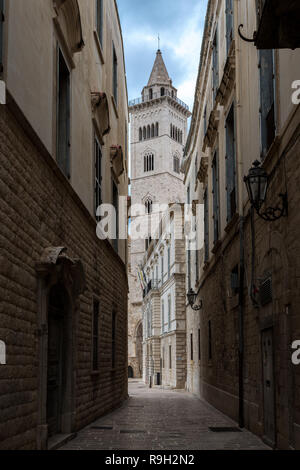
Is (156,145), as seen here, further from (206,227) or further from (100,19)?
(100,19)

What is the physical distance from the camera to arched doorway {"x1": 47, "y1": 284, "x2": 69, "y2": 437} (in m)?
9.62

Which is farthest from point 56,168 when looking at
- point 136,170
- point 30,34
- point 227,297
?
point 136,170

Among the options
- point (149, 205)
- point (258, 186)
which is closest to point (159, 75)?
point (149, 205)

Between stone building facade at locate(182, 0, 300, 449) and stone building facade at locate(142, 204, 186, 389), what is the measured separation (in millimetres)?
12853

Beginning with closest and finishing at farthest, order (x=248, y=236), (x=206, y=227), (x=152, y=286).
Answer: (x=248, y=236)
(x=206, y=227)
(x=152, y=286)

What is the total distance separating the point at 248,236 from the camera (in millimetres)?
11828

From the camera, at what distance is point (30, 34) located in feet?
26.1

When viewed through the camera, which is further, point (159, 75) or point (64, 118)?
point (159, 75)

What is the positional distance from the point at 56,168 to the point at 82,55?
13.2ft

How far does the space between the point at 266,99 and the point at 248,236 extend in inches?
109

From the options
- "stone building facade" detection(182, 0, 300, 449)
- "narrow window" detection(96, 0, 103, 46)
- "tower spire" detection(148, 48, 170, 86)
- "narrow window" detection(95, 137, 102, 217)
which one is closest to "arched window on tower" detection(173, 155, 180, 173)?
"tower spire" detection(148, 48, 170, 86)

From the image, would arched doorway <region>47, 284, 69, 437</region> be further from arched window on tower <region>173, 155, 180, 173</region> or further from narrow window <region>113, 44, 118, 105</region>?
arched window on tower <region>173, 155, 180, 173</region>

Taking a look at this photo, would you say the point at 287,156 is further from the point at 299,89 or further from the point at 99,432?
the point at 99,432

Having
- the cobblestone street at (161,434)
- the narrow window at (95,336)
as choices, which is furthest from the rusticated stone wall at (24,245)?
the narrow window at (95,336)
